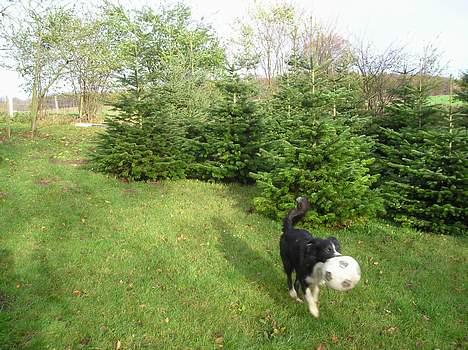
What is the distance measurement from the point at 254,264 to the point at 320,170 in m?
2.61

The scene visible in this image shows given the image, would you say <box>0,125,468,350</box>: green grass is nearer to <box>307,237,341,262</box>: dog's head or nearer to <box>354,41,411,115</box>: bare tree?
<box>307,237,341,262</box>: dog's head

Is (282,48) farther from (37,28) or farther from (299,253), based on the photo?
(299,253)

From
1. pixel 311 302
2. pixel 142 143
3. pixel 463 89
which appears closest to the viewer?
pixel 311 302

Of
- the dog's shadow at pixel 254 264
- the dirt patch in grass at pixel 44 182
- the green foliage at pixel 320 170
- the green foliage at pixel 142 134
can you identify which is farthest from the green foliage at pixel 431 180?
the dirt patch in grass at pixel 44 182

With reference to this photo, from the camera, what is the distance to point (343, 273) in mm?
3164

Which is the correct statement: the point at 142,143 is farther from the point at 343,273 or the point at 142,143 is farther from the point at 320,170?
the point at 343,273

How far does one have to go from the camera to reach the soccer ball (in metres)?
3.16

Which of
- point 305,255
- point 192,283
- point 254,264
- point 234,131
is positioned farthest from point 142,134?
point 305,255

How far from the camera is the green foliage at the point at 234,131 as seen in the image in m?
10.7

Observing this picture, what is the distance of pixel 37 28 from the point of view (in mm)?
18969

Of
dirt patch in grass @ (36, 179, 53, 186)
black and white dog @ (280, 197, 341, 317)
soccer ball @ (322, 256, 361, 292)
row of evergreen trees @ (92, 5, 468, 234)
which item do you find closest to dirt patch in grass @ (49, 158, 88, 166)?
row of evergreen trees @ (92, 5, 468, 234)

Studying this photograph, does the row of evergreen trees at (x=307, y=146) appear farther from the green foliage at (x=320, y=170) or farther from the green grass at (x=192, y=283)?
the green grass at (x=192, y=283)

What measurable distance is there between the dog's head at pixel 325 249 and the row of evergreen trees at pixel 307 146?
360cm

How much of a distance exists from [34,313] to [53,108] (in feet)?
92.1
